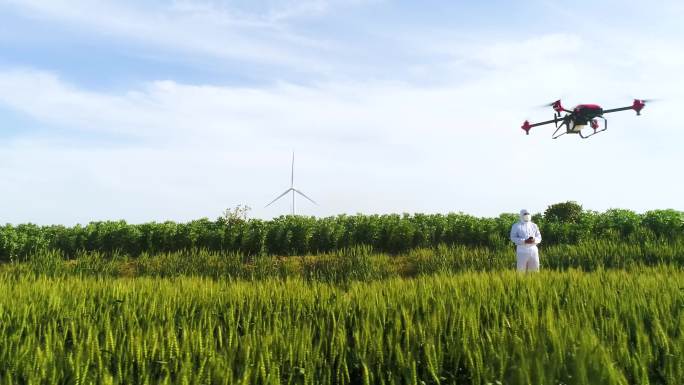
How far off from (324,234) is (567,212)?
10.3 m

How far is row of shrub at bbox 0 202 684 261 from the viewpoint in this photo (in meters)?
20.3

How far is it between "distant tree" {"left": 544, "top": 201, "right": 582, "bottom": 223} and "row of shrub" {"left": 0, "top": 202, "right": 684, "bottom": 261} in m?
0.83

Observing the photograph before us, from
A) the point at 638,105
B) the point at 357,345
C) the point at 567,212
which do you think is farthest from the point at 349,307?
the point at 638,105

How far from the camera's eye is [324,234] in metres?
20.4

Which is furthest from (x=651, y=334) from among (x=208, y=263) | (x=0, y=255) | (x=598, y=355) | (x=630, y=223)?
(x=0, y=255)

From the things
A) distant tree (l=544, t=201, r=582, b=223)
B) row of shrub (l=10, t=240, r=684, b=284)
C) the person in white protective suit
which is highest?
distant tree (l=544, t=201, r=582, b=223)

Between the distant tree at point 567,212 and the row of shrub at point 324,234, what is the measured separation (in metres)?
0.83

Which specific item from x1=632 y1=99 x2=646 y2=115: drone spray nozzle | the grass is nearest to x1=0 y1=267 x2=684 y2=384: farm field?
the grass

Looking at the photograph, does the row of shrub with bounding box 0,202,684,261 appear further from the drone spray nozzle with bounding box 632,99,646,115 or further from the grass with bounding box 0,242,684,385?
the grass with bounding box 0,242,684,385

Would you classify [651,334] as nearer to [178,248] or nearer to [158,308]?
[158,308]

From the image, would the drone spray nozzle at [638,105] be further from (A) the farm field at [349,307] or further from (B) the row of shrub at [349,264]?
(B) the row of shrub at [349,264]

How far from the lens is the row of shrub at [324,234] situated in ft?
66.5

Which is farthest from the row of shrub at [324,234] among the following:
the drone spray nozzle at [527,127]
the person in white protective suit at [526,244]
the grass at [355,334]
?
the grass at [355,334]

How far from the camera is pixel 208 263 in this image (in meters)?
16.7
